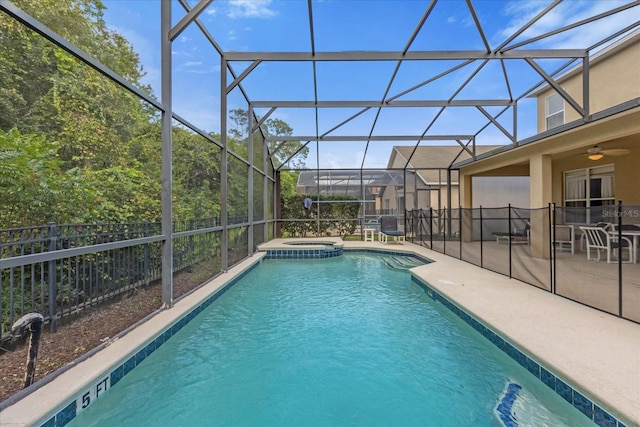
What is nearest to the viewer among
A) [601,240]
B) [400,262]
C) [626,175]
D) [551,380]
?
[551,380]

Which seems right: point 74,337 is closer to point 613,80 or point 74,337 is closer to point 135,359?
point 135,359

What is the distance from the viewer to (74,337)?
2.93 meters

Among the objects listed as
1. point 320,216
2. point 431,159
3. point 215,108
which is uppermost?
point 431,159

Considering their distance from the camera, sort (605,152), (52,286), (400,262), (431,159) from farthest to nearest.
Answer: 1. (431,159)
2. (400,262)
3. (605,152)
4. (52,286)

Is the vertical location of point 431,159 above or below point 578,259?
above

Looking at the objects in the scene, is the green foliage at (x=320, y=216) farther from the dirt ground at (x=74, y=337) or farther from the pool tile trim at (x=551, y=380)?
the pool tile trim at (x=551, y=380)

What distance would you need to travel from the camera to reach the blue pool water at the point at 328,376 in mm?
2168

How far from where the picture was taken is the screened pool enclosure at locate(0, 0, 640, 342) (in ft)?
9.48

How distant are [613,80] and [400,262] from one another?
270 inches

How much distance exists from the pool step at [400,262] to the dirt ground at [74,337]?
551 centimetres

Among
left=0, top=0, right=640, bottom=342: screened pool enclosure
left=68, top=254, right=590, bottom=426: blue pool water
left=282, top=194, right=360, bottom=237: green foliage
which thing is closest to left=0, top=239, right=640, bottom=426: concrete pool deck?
left=68, top=254, right=590, bottom=426: blue pool water

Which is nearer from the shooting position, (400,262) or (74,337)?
(74,337)

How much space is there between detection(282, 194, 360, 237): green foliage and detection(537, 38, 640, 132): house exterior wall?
317 inches

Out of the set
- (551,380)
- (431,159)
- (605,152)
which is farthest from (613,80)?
(551,380)
